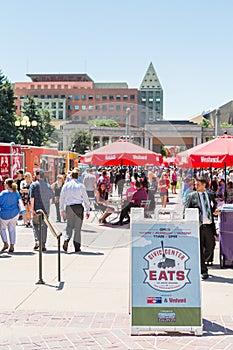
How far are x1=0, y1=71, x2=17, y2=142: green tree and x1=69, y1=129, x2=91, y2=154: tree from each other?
44.0 metres

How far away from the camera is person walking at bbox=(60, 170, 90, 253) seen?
973 cm

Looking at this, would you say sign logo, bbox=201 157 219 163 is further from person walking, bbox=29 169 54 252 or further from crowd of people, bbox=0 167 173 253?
person walking, bbox=29 169 54 252

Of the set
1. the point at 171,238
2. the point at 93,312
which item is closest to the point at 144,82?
the point at 171,238

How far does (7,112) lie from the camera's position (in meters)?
51.2

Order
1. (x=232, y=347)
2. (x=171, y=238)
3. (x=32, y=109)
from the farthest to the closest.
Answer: (x=32, y=109)
(x=171, y=238)
(x=232, y=347)

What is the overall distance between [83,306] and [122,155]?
9.15ft

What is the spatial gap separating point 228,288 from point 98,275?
2.12m

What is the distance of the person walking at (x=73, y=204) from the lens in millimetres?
9734

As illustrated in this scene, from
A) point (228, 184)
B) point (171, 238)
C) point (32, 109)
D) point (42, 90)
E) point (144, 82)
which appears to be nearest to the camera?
point (171, 238)

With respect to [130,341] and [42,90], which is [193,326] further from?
[42,90]

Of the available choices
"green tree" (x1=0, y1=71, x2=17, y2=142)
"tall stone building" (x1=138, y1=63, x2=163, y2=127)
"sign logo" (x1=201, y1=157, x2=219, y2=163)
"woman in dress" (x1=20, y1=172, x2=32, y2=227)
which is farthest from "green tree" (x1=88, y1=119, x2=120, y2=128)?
"green tree" (x1=0, y1=71, x2=17, y2=142)

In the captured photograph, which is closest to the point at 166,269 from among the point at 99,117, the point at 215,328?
the point at 215,328

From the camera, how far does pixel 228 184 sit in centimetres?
1483

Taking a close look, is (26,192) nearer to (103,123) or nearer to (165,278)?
(103,123)
